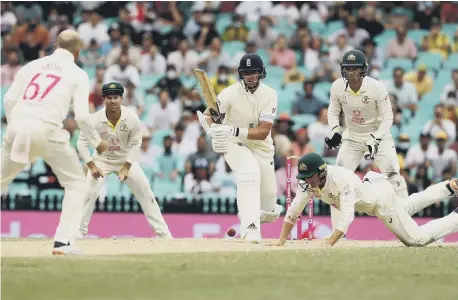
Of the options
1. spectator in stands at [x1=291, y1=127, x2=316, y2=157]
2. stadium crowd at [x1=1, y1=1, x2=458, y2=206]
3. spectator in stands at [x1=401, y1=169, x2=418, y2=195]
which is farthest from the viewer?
stadium crowd at [x1=1, y1=1, x2=458, y2=206]

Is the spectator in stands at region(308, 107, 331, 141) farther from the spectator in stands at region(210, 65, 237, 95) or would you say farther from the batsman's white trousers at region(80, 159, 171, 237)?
the batsman's white trousers at region(80, 159, 171, 237)

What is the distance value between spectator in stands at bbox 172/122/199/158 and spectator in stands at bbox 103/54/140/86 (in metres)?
2.16

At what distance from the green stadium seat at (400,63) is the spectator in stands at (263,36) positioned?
8.01 feet

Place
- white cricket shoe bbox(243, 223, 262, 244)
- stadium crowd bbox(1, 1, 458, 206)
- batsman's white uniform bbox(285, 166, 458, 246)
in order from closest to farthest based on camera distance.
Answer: batsman's white uniform bbox(285, 166, 458, 246) < white cricket shoe bbox(243, 223, 262, 244) < stadium crowd bbox(1, 1, 458, 206)

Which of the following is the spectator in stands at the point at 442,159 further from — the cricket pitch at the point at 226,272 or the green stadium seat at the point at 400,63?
the cricket pitch at the point at 226,272

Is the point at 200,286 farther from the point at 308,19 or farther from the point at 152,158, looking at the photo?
the point at 308,19

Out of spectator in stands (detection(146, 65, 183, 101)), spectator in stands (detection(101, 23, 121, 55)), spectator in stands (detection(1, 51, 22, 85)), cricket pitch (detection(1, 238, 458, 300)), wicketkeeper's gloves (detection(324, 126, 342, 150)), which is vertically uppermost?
spectator in stands (detection(101, 23, 121, 55))

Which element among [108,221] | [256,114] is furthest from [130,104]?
[256,114]

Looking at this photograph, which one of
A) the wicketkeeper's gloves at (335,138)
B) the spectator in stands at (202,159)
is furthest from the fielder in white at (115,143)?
the spectator in stands at (202,159)

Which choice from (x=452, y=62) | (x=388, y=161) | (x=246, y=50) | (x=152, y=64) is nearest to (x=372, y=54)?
(x=452, y=62)

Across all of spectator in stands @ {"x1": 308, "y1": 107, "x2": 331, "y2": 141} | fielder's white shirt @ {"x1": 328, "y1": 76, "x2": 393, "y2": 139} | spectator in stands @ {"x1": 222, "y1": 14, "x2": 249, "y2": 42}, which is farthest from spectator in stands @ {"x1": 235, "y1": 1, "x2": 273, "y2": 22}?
fielder's white shirt @ {"x1": 328, "y1": 76, "x2": 393, "y2": 139}

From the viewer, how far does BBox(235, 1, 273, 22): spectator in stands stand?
1008 inches

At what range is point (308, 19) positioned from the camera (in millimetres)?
25500

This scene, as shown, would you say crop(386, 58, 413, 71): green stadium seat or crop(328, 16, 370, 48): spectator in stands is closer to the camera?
crop(386, 58, 413, 71): green stadium seat
